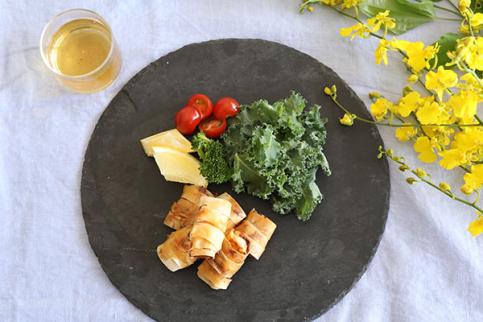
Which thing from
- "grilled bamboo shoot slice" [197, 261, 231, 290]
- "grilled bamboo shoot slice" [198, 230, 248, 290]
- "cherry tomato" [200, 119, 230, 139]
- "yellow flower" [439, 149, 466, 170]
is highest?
"yellow flower" [439, 149, 466, 170]

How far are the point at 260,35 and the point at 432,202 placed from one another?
764 millimetres

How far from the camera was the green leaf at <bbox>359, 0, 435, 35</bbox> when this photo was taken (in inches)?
72.6

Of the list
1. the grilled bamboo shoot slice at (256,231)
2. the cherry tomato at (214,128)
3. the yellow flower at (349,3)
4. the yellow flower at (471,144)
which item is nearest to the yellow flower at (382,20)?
the yellow flower at (349,3)

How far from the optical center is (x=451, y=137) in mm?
1758

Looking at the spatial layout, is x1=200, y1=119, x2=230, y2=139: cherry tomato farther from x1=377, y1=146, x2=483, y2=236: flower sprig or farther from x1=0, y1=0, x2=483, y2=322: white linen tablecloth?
x1=377, y1=146, x2=483, y2=236: flower sprig

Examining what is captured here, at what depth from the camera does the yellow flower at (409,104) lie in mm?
1622

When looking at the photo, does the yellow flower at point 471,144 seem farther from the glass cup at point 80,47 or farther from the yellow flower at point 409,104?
the glass cup at point 80,47

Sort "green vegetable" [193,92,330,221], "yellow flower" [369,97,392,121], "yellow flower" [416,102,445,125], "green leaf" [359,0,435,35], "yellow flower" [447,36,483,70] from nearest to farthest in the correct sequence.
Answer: "yellow flower" [447,36,483,70] < "yellow flower" [416,102,445,125] < "green vegetable" [193,92,330,221] < "yellow flower" [369,97,392,121] < "green leaf" [359,0,435,35]

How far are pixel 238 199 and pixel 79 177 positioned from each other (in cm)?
50

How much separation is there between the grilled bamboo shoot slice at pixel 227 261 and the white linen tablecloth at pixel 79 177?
26cm

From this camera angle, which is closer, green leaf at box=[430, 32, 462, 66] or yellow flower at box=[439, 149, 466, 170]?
yellow flower at box=[439, 149, 466, 170]

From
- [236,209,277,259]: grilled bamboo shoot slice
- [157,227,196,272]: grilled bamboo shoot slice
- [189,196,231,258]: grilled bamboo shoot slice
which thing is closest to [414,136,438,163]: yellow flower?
[236,209,277,259]: grilled bamboo shoot slice

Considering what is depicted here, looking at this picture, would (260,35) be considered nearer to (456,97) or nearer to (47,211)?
(456,97)

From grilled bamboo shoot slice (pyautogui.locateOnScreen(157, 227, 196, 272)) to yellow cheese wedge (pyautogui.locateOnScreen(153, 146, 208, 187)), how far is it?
152 mm
